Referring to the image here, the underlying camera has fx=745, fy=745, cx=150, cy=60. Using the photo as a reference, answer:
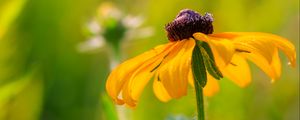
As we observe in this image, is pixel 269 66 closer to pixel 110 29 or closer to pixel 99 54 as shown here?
pixel 110 29

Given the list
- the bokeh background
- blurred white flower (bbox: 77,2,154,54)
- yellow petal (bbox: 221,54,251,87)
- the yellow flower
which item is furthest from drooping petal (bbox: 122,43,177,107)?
blurred white flower (bbox: 77,2,154,54)

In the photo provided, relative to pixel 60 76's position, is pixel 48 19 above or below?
above

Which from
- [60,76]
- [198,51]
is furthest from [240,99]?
[198,51]

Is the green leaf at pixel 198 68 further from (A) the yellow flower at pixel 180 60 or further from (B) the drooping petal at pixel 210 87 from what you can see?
(B) the drooping petal at pixel 210 87

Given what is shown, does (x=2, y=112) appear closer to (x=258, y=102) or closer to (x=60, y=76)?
(x=60, y=76)

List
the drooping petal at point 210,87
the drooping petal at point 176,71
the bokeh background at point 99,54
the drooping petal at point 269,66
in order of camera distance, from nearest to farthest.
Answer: the drooping petal at point 176,71 < the drooping petal at point 269,66 < the drooping petal at point 210,87 < the bokeh background at point 99,54

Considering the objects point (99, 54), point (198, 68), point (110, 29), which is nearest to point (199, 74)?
point (198, 68)

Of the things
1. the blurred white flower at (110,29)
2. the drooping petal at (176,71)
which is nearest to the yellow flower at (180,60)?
the drooping petal at (176,71)
